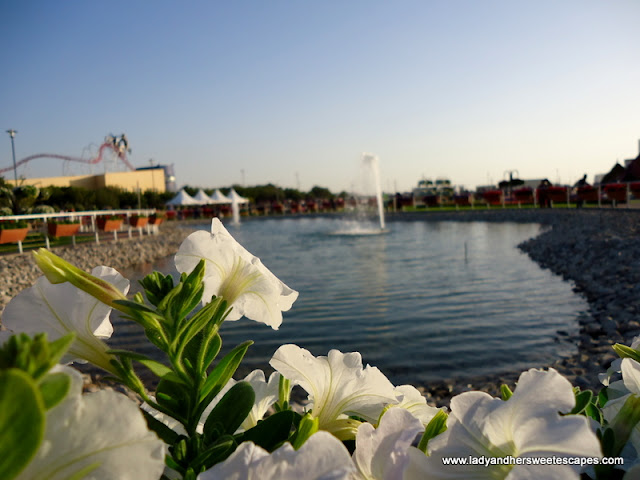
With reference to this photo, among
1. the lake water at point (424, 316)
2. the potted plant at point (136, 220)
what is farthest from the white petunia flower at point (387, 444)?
the potted plant at point (136, 220)

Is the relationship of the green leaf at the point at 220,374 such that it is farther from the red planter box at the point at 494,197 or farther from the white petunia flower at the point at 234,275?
the red planter box at the point at 494,197

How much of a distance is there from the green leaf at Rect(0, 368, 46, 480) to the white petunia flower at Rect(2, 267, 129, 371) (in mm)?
247

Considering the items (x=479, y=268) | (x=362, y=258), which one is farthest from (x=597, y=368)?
(x=362, y=258)

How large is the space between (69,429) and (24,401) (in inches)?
2.3

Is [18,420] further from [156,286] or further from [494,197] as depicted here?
[494,197]

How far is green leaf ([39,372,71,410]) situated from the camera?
0.93 feet

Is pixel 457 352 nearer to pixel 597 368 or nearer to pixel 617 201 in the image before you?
pixel 597 368

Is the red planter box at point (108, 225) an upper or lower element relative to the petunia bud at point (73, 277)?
upper

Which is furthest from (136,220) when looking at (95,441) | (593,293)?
(95,441)

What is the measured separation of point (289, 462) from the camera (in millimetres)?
345

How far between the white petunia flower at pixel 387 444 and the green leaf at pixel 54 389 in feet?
0.92

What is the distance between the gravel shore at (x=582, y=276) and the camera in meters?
4.30

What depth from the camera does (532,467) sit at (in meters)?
0.39

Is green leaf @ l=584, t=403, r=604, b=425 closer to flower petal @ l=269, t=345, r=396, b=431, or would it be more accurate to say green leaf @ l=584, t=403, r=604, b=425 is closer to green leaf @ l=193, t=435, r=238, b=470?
flower petal @ l=269, t=345, r=396, b=431
